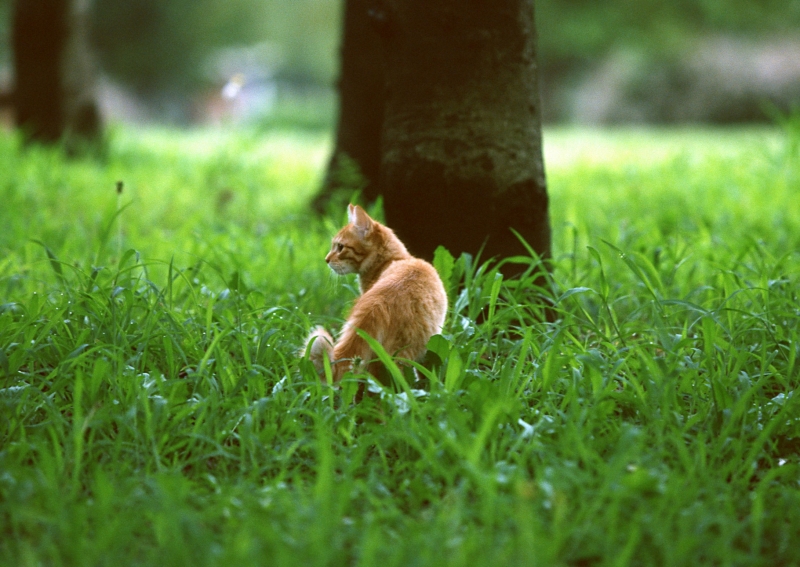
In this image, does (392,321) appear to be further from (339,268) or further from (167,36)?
(167,36)

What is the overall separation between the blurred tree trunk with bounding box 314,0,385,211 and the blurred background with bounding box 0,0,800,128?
1390 cm

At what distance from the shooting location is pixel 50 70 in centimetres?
707

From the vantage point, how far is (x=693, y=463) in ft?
6.09

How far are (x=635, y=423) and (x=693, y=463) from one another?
0.91ft

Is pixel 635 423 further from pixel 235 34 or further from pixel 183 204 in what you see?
pixel 235 34

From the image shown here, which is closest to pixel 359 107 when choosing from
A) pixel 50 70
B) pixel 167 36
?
pixel 50 70

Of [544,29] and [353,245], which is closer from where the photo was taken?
[353,245]

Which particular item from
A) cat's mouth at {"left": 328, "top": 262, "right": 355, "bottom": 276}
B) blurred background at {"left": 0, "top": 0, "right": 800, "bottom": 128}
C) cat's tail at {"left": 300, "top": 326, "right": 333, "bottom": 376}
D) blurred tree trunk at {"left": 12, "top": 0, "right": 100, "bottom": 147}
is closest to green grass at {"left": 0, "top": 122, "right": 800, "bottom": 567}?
cat's tail at {"left": 300, "top": 326, "right": 333, "bottom": 376}

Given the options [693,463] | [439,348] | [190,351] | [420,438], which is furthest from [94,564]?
[693,463]

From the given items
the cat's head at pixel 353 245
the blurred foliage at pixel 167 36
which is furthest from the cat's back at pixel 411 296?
the blurred foliage at pixel 167 36

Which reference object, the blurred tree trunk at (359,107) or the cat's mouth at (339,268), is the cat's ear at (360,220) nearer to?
the cat's mouth at (339,268)

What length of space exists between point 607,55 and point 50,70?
1816 centimetres

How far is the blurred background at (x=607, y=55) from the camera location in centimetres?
1819

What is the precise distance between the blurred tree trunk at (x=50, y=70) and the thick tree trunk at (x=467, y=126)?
509 cm
